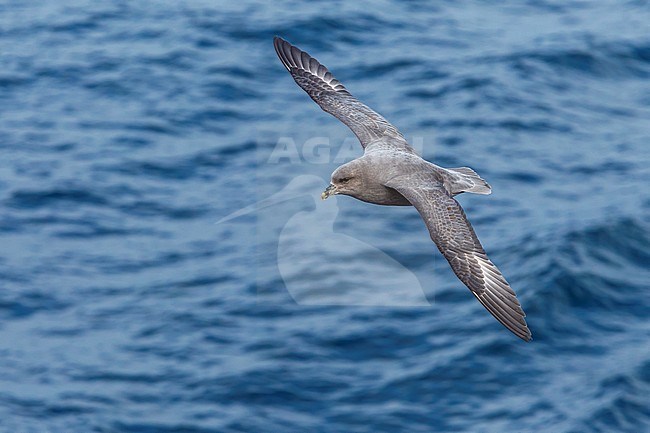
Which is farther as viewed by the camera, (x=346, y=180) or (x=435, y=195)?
(x=346, y=180)

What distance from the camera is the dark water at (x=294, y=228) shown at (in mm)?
20562

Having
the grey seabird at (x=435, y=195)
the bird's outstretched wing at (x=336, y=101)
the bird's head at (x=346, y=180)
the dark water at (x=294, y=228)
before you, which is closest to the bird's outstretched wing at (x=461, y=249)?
the grey seabird at (x=435, y=195)

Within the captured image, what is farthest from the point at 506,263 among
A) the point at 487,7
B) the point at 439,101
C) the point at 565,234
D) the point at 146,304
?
the point at 487,7

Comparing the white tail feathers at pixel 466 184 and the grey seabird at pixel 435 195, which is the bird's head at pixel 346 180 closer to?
the grey seabird at pixel 435 195

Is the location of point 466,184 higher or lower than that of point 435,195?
higher

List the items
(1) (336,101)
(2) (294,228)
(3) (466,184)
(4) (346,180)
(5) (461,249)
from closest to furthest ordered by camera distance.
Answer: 1. (5) (461,249)
2. (4) (346,180)
3. (3) (466,184)
4. (1) (336,101)
5. (2) (294,228)

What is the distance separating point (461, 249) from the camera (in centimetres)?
1312

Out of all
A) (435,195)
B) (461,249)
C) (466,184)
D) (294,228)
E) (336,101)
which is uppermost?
(294,228)

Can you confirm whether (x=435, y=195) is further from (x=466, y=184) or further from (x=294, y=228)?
(x=294, y=228)

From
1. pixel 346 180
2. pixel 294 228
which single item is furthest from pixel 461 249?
pixel 294 228

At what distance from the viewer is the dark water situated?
20.6 metres

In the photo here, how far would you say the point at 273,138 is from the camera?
81.8ft

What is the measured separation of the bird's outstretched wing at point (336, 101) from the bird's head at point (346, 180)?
131 cm

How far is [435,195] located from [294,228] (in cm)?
974
